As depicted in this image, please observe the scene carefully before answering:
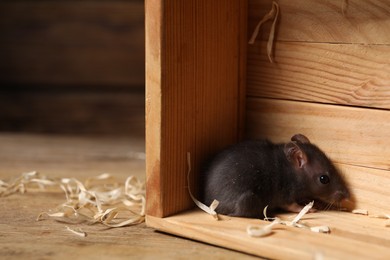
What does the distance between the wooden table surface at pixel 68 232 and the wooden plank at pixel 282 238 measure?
0.03 m

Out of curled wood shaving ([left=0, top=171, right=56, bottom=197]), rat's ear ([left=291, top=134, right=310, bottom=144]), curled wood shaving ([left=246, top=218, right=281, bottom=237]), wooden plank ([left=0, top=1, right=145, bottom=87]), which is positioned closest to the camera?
curled wood shaving ([left=246, top=218, right=281, bottom=237])

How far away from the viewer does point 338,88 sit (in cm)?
182

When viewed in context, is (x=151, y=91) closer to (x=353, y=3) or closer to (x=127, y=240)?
(x=127, y=240)

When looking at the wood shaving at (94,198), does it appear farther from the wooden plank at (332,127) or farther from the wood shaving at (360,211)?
the wood shaving at (360,211)

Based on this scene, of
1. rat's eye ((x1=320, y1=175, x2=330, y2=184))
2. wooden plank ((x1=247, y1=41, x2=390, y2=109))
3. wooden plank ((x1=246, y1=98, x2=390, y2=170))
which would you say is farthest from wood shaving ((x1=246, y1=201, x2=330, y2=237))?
wooden plank ((x1=247, y1=41, x2=390, y2=109))

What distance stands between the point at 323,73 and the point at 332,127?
153 mm

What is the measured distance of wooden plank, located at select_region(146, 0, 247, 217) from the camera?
1.69 metres

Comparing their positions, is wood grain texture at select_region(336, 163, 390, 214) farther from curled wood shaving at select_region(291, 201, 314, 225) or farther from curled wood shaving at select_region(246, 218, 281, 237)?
curled wood shaving at select_region(246, 218, 281, 237)

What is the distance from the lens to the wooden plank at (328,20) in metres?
1.71

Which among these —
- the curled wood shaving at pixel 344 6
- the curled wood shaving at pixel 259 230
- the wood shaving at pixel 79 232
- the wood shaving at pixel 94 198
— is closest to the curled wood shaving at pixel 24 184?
the wood shaving at pixel 94 198

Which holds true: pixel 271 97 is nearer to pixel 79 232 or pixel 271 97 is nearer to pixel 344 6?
pixel 344 6

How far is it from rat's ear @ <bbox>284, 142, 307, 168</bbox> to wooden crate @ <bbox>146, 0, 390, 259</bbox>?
→ 0.33ft

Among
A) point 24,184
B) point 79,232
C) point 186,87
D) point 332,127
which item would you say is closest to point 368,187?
point 332,127

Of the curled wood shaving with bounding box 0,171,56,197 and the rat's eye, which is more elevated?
the rat's eye
